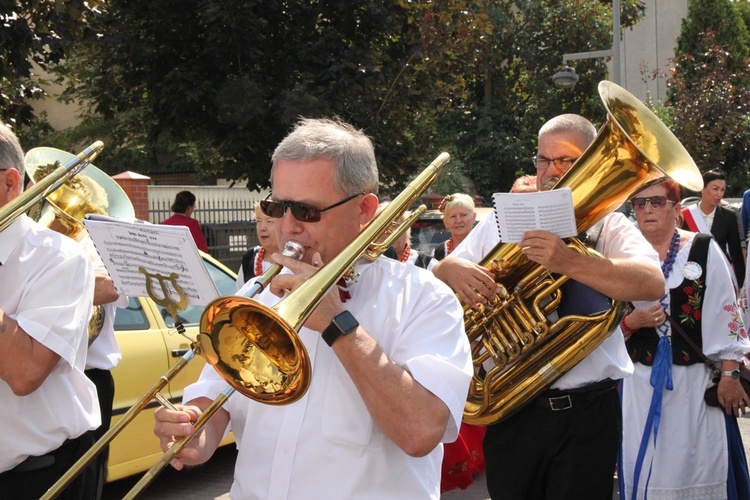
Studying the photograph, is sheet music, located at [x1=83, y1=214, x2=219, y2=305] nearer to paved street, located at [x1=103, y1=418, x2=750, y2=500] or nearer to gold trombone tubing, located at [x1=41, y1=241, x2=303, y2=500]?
gold trombone tubing, located at [x1=41, y1=241, x2=303, y2=500]

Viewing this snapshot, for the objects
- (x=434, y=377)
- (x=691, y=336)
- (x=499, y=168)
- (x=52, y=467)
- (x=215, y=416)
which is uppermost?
(x=434, y=377)

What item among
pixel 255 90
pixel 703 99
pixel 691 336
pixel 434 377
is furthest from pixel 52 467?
pixel 703 99

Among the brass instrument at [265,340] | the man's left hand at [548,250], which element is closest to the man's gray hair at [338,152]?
the brass instrument at [265,340]

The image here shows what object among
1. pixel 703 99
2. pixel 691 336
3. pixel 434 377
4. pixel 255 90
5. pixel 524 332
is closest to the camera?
pixel 434 377

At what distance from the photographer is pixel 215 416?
93.0 inches

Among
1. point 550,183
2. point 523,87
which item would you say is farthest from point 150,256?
point 523,87

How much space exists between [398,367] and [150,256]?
78 centimetres

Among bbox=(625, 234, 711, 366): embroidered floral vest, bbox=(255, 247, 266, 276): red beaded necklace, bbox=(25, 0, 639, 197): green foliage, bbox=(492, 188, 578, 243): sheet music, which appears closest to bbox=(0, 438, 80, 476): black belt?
bbox=(492, 188, 578, 243): sheet music

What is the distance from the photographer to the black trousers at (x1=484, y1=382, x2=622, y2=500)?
331 centimetres

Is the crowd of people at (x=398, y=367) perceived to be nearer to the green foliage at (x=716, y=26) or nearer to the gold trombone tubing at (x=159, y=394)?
the gold trombone tubing at (x=159, y=394)

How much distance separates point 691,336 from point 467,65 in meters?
10.6

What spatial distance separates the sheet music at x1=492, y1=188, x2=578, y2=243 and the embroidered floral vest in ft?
4.60

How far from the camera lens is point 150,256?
242 cm

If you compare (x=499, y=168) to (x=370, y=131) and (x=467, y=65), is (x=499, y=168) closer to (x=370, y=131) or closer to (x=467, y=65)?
(x=467, y=65)
